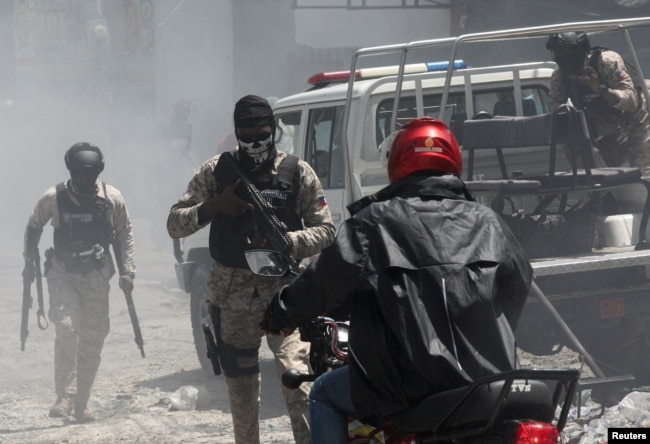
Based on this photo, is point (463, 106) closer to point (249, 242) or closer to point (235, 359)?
point (249, 242)

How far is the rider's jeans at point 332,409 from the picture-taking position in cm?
301

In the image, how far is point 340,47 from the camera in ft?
59.9

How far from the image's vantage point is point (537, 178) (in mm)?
6594

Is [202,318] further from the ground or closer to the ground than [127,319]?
further from the ground

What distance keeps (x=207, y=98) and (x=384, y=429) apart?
1990cm

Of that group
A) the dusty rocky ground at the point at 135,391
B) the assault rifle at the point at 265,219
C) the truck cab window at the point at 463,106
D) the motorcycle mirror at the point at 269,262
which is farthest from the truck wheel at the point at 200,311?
the motorcycle mirror at the point at 269,262

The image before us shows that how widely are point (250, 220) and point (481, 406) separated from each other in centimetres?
231

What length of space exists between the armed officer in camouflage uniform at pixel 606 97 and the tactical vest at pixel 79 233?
3257 millimetres

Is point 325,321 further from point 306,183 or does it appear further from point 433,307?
point 306,183

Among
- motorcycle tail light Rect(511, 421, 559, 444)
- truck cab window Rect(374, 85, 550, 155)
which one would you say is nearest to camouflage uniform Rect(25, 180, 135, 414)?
truck cab window Rect(374, 85, 550, 155)

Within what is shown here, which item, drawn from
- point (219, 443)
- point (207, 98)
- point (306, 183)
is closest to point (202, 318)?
point (219, 443)

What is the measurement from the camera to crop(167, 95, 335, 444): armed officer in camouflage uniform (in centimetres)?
480

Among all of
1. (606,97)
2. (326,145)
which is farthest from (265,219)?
(326,145)

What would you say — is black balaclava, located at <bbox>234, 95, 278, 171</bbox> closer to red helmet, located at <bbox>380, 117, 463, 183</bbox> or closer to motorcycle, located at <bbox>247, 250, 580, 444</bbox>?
red helmet, located at <bbox>380, 117, 463, 183</bbox>
